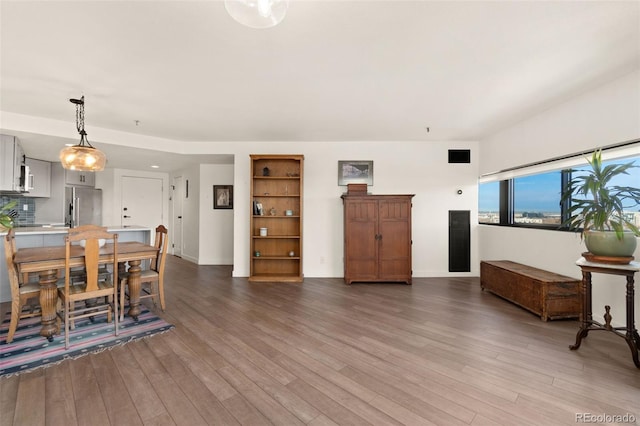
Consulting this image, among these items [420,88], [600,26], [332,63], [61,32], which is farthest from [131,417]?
[600,26]

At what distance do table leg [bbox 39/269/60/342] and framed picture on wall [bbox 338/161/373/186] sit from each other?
12.8ft

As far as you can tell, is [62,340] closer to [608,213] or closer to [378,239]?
[378,239]

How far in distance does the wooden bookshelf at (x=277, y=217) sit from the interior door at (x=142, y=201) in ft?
12.7

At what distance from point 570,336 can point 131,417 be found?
11.9 ft

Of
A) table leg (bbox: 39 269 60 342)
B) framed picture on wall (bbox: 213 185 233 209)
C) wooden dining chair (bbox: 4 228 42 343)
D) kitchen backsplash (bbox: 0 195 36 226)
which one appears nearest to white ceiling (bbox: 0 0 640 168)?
wooden dining chair (bbox: 4 228 42 343)

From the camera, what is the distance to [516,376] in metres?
1.86

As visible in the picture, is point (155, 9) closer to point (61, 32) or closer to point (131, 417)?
point (61, 32)

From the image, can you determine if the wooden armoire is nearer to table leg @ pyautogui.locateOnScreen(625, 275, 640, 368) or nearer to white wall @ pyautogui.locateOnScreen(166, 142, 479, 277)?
white wall @ pyautogui.locateOnScreen(166, 142, 479, 277)

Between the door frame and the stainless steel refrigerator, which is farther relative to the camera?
the door frame

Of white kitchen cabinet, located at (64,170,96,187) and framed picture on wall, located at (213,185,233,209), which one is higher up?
white kitchen cabinet, located at (64,170,96,187)

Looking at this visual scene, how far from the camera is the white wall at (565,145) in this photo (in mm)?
2461

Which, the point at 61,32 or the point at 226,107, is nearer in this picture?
the point at 61,32

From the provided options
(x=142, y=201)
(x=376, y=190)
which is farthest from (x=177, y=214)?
(x=376, y=190)

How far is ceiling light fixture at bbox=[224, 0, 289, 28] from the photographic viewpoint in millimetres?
1176
